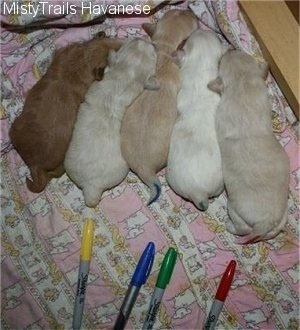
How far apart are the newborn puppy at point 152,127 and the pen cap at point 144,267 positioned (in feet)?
0.47

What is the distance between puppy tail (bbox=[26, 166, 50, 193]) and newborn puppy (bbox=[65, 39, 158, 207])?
8 centimetres

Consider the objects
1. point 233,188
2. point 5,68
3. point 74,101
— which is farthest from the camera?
point 5,68

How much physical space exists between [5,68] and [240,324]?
1.04 meters

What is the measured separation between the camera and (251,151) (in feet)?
5.29

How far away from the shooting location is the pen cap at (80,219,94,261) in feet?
5.43

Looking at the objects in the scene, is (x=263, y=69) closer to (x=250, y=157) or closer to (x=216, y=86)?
(x=216, y=86)

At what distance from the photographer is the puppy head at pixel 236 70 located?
67.1 inches

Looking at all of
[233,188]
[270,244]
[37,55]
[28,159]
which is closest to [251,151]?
[233,188]

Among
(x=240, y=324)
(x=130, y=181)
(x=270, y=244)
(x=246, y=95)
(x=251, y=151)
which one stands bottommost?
(x=240, y=324)

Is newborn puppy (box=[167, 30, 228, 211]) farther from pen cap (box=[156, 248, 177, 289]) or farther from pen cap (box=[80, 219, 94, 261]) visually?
pen cap (box=[80, 219, 94, 261])

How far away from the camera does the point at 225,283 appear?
5.37 ft

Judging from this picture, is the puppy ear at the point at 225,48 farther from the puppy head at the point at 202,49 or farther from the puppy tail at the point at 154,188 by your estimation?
the puppy tail at the point at 154,188

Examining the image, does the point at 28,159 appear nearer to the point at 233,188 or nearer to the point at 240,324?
the point at 233,188

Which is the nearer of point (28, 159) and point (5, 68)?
point (28, 159)
